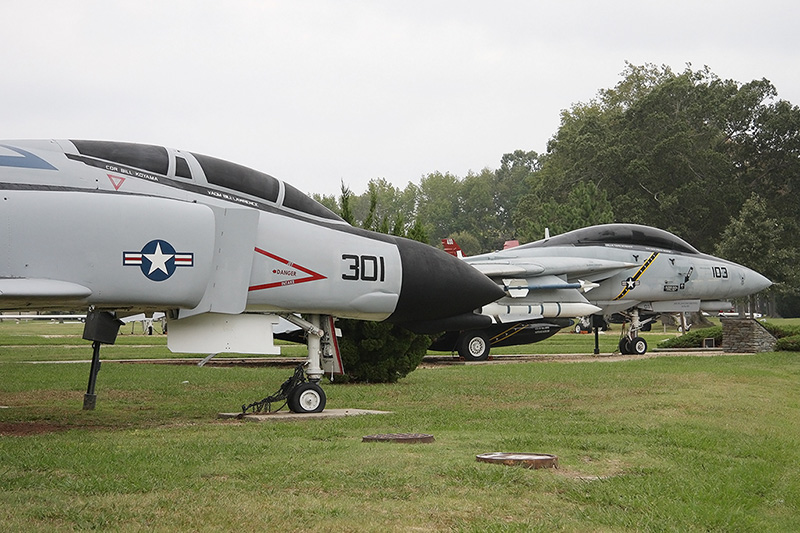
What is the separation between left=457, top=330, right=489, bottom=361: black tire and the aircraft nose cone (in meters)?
11.8

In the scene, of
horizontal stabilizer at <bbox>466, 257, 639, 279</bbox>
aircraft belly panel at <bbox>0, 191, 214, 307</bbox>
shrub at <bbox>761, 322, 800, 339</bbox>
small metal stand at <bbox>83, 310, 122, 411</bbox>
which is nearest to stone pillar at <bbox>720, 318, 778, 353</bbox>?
shrub at <bbox>761, 322, 800, 339</bbox>

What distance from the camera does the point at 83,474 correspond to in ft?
20.7

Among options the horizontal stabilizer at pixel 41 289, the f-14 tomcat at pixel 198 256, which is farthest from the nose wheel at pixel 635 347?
the horizontal stabilizer at pixel 41 289

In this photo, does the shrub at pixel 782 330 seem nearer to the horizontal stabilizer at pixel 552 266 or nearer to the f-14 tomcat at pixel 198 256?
the horizontal stabilizer at pixel 552 266

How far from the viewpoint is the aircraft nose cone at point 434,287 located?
10.6 meters

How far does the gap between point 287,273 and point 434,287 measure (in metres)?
1.91

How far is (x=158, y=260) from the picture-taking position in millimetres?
8711

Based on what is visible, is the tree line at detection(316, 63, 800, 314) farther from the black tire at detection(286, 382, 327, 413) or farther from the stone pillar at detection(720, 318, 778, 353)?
the black tire at detection(286, 382, 327, 413)

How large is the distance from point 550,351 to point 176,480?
2351cm

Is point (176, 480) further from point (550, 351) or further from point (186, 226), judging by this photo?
point (550, 351)

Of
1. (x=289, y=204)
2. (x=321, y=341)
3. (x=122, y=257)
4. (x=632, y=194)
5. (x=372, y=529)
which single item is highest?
(x=632, y=194)

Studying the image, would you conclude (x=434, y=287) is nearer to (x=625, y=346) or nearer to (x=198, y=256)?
(x=198, y=256)

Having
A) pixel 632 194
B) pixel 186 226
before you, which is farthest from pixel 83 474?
pixel 632 194

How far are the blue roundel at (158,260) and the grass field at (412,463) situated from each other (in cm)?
157
